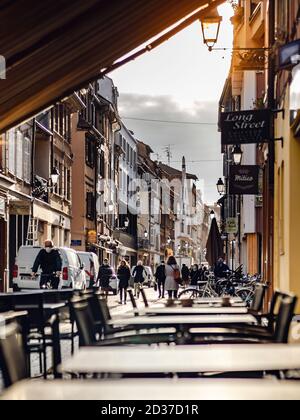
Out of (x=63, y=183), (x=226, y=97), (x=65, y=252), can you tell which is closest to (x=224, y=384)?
(x=65, y=252)

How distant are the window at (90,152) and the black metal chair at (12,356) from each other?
2194 inches

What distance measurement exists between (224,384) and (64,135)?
48.7m

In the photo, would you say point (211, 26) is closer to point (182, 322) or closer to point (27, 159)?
point (182, 322)

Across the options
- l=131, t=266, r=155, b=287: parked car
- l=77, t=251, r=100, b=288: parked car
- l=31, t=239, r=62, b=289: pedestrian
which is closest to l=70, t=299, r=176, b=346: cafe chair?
l=31, t=239, r=62, b=289: pedestrian

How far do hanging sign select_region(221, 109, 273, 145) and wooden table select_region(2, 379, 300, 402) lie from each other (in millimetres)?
14044

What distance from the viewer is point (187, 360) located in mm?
4547

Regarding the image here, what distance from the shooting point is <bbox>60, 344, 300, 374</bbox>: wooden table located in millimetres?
4250

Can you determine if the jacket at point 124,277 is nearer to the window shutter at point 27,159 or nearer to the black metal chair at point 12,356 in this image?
the window shutter at point 27,159

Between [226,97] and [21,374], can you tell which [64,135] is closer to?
[226,97]

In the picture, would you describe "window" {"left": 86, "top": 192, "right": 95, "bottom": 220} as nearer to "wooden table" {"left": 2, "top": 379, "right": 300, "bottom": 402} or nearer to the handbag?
the handbag

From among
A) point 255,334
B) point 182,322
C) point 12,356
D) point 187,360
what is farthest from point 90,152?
point 12,356

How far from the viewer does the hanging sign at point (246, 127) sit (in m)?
17.6

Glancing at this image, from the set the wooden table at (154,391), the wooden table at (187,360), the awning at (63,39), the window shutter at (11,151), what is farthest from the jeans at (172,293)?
the wooden table at (154,391)

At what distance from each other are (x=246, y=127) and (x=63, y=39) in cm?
675
